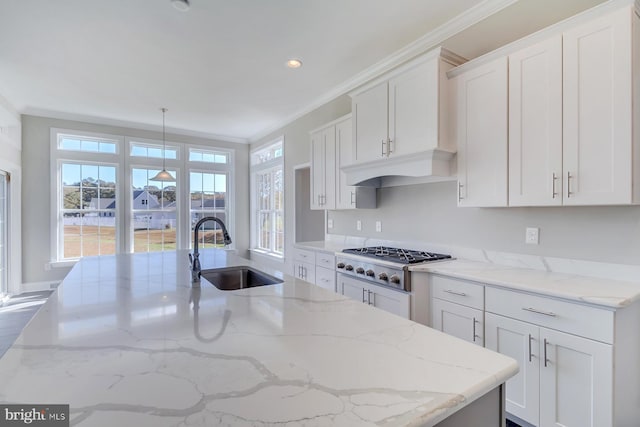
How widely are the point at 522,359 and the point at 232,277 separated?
186 centimetres

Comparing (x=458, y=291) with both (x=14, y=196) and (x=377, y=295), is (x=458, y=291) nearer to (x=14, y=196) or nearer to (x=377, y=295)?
(x=377, y=295)

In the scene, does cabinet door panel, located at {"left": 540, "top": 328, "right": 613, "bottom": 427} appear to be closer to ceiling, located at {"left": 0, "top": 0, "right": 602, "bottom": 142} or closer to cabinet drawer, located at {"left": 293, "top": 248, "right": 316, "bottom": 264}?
ceiling, located at {"left": 0, "top": 0, "right": 602, "bottom": 142}

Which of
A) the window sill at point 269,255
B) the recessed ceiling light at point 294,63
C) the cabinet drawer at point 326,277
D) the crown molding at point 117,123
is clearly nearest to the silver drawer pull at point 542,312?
the cabinet drawer at point 326,277

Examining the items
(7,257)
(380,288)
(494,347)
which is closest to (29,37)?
(7,257)

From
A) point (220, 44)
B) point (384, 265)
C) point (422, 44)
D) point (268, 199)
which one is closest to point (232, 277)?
point (384, 265)

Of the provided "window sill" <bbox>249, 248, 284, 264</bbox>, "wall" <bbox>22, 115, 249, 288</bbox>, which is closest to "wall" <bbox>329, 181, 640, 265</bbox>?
"window sill" <bbox>249, 248, 284, 264</bbox>

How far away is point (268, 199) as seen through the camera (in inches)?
244

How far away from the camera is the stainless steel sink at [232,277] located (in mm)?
2137

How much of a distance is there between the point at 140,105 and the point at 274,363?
502cm

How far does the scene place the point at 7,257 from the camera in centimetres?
466

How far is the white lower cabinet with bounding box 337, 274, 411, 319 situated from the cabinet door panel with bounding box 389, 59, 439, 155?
45.3 inches

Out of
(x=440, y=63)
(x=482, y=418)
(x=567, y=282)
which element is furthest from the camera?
(x=440, y=63)

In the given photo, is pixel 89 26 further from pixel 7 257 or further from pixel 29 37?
pixel 7 257

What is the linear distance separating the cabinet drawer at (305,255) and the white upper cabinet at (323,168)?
60cm
